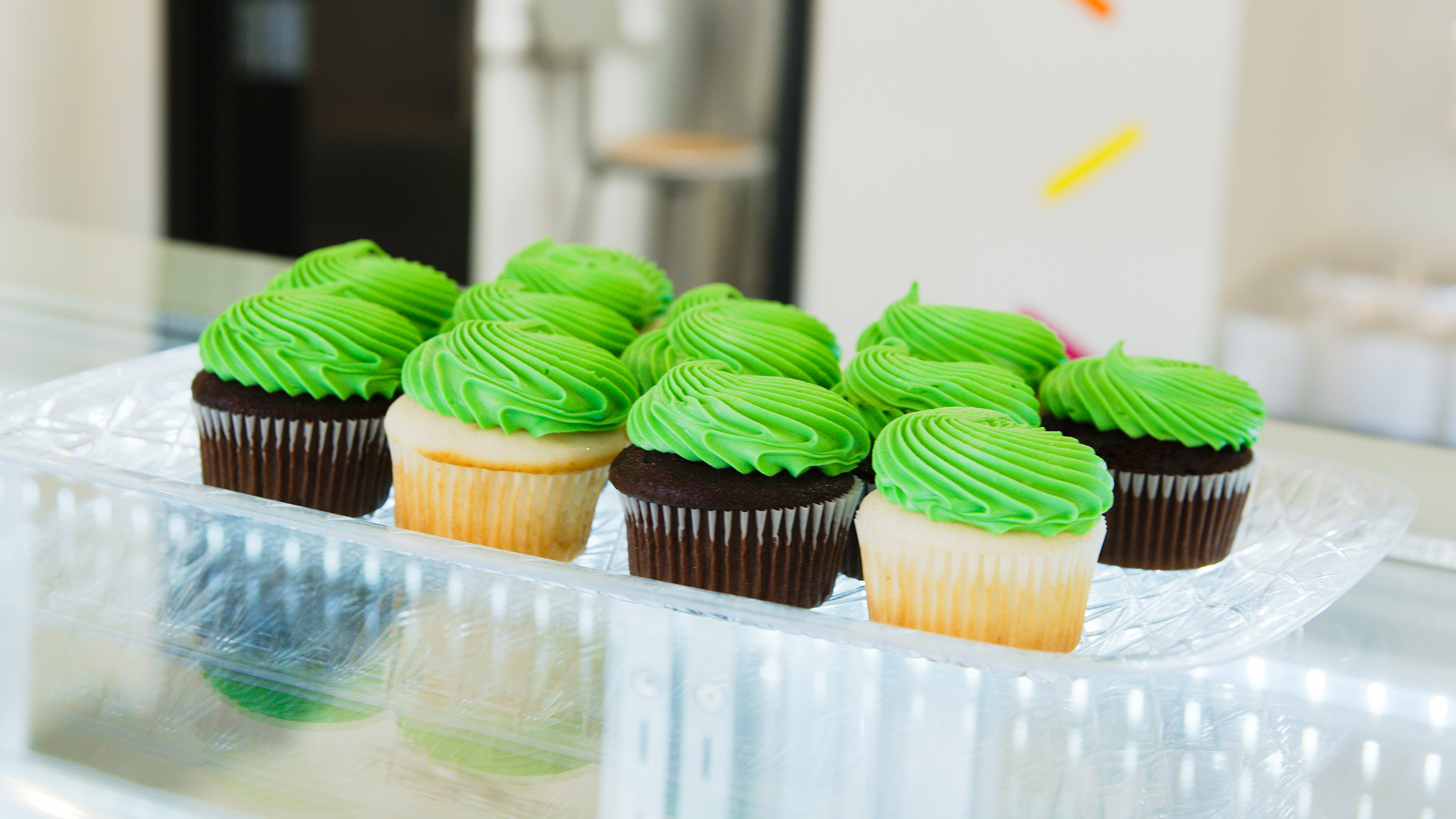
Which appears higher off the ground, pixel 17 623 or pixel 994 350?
pixel 994 350

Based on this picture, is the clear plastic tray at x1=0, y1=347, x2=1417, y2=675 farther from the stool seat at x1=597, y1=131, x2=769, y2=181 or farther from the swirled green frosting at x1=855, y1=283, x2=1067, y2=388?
the stool seat at x1=597, y1=131, x2=769, y2=181

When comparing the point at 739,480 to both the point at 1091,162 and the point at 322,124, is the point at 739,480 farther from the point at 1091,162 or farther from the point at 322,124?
the point at 322,124

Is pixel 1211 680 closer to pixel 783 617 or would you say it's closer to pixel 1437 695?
pixel 1437 695

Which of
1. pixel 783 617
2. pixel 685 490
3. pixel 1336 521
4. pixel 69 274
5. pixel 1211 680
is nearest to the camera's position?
pixel 783 617

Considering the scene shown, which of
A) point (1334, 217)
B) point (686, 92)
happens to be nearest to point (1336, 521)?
point (1334, 217)

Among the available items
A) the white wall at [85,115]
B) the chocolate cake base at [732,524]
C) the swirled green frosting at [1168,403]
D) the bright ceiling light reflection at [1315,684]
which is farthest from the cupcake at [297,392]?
the white wall at [85,115]

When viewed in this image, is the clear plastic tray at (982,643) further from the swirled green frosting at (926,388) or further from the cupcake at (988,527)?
the swirled green frosting at (926,388)
